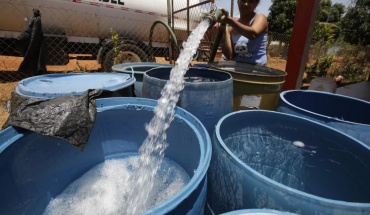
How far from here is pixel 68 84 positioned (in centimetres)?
202

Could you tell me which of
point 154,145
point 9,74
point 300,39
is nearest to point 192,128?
point 154,145

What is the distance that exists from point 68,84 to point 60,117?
84 cm

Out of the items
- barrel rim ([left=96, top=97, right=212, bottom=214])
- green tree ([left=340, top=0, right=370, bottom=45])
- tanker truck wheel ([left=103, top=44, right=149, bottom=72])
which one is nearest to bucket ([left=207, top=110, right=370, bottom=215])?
barrel rim ([left=96, top=97, right=212, bottom=214])

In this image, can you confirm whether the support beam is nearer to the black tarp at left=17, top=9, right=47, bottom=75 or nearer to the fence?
the fence

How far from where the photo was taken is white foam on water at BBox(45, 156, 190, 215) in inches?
58.3

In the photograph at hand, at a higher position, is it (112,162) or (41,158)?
(41,158)

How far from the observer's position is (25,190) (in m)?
1.28

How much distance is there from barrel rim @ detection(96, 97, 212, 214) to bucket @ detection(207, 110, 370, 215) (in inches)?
2.6

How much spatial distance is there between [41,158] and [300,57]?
320cm

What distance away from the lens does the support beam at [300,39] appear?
9.57 feet

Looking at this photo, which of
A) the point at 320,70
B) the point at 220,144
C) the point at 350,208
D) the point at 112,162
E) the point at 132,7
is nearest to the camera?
the point at 350,208

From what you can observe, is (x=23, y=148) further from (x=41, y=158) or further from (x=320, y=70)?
(x=320, y=70)

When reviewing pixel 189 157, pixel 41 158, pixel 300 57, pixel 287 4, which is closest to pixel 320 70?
pixel 300 57

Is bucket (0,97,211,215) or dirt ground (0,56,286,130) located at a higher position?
bucket (0,97,211,215)
